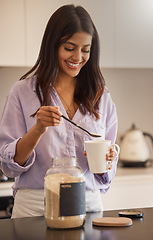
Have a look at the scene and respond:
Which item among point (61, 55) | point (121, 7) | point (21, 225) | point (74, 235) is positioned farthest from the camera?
point (121, 7)

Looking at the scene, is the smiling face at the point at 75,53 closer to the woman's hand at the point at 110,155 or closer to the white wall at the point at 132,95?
the woman's hand at the point at 110,155

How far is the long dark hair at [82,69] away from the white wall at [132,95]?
1.58 metres

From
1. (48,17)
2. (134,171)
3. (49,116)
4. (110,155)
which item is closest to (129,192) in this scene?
(134,171)

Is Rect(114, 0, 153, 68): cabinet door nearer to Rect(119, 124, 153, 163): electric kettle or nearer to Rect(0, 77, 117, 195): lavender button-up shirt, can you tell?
Rect(119, 124, 153, 163): electric kettle

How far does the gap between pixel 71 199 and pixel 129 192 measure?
1636mm

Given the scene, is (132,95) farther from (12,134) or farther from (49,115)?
(49,115)

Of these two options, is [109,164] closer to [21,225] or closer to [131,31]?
[21,225]

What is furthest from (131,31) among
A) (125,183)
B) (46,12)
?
(125,183)

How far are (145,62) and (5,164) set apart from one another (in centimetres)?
176

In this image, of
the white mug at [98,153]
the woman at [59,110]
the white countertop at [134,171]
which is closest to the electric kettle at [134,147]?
the white countertop at [134,171]

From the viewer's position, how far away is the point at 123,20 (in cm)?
297

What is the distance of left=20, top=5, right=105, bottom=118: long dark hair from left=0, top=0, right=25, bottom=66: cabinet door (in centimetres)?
107

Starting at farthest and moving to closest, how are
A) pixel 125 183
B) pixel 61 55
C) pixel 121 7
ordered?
pixel 121 7 → pixel 125 183 → pixel 61 55

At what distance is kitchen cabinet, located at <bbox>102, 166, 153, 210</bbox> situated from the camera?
2746 millimetres
